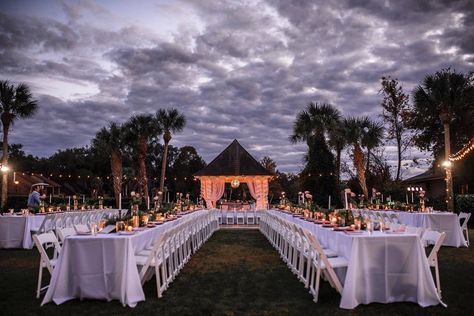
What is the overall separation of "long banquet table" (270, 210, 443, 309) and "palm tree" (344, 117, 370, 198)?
61.4 ft

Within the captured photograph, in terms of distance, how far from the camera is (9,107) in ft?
57.8

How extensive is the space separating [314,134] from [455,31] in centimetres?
1292

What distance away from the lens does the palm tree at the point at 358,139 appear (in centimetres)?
2322

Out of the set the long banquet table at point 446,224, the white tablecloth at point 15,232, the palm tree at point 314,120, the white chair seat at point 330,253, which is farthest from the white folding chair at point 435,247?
the palm tree at point 314,120

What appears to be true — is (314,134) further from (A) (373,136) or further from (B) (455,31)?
(B) (455,31)

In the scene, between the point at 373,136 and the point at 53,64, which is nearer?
the point at 53,64

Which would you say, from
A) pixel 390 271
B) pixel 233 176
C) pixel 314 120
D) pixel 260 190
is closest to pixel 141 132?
pixel 233 176

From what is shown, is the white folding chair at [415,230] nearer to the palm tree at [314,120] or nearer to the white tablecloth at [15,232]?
the white tablecloth at [15,232]

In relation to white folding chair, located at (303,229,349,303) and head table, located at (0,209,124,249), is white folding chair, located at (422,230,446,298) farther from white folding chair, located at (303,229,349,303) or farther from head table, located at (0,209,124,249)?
head table, located at (0,209,124,249)

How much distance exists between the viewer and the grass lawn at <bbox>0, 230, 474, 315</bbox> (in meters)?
4.78

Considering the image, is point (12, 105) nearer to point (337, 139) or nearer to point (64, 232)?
point (64, 232)

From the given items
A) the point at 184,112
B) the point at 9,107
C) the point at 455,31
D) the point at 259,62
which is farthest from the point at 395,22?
the point at 184,112

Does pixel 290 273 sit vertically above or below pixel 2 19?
below

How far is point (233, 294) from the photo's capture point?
5656mm
